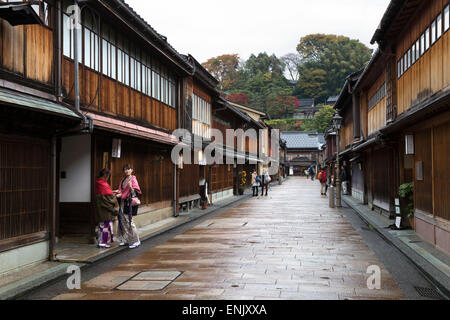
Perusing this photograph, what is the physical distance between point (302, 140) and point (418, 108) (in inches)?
3126

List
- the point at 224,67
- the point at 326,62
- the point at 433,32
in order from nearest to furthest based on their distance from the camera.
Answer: the point at 433,32 < the point at 326,62 < the point at 224,67

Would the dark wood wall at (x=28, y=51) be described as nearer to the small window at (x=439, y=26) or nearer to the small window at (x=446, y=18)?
the small window at (x=446, y=18)

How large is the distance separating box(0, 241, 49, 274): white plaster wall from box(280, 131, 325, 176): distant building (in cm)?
8070

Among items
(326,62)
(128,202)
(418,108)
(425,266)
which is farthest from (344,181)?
(326,62)

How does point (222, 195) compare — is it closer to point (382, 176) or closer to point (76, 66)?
point (382, 176)

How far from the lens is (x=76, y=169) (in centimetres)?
1185

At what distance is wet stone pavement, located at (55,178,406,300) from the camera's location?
23.2 feet

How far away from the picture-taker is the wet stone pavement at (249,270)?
7.08 metres

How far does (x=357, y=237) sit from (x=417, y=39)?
21.3ft

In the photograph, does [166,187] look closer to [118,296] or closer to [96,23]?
[96,23]

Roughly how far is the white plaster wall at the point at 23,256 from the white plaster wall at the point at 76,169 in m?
2.48

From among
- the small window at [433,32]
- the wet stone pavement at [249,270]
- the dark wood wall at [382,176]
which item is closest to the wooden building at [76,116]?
the wet stone pavement at [249,270]

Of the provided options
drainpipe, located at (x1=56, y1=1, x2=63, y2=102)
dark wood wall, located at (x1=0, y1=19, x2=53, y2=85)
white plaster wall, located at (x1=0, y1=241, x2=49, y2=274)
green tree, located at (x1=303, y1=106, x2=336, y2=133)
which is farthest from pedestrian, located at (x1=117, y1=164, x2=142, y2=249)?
green tree, located at (x1=303, y1=106, x2=336, y2=133)

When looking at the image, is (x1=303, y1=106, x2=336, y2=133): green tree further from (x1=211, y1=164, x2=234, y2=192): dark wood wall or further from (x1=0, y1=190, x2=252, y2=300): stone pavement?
(x1=0, y1=190, x2=252, y2=300): stone pavement
